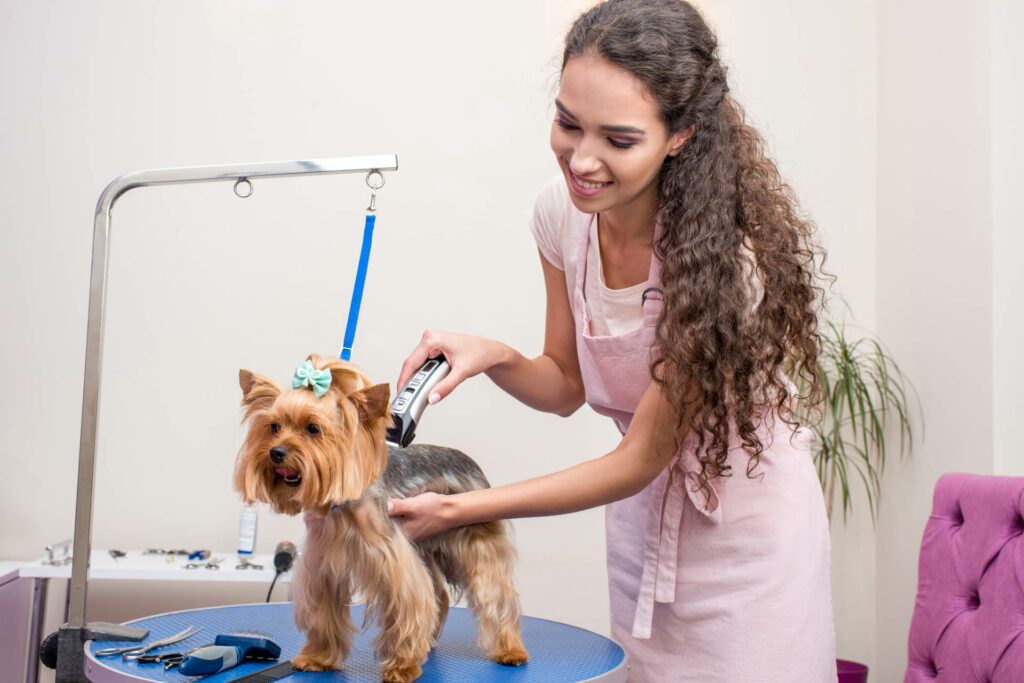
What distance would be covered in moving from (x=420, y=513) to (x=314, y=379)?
252 millimetres

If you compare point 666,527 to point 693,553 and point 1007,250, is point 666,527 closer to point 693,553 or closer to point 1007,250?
point 693,553

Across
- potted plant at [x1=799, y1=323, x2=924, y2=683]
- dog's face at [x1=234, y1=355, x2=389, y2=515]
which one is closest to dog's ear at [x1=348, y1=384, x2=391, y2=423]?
dog's face at [x1=234, y1=355, x2=389, y2=515]

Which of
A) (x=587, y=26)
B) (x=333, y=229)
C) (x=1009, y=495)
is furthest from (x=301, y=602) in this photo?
(x=333, y=229)

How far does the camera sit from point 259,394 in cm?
143

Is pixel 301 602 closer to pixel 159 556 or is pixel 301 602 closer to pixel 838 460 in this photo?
pixel 159 556

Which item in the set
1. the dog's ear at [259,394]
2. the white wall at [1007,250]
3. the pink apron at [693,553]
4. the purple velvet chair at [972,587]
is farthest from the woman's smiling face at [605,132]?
the white wall at [1007,250]

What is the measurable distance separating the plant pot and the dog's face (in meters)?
2.23

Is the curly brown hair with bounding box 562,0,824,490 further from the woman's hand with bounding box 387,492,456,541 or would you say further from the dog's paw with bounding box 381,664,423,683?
the dog's paw with bounding box 381,664,423,683

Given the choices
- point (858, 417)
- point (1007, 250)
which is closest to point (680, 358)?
point (1007, 250)

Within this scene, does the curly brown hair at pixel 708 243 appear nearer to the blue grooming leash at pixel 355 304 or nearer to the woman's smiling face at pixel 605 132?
the woman's smiling face at pixel 605 132

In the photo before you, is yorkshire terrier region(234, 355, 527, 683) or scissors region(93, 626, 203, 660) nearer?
yorkshire terrier region(234, 355, 527, 683)

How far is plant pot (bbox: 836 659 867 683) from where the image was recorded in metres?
3.13

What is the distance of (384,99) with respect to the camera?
3.43 m

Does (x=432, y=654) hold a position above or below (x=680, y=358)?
below
